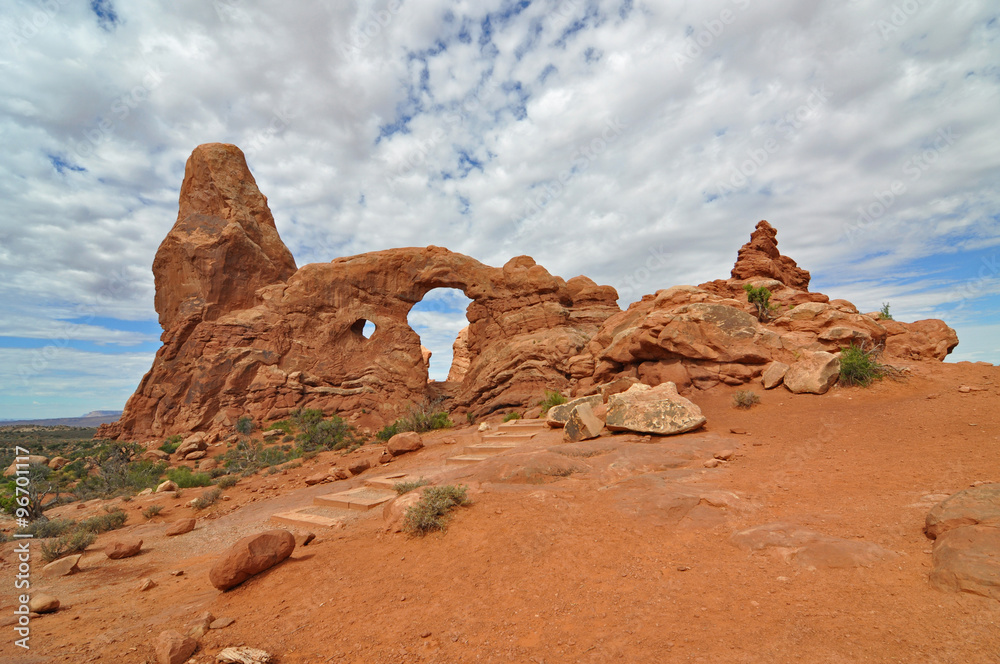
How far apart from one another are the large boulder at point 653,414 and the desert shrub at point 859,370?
3989 millimetres

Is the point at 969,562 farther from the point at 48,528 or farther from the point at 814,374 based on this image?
the point at 48,528

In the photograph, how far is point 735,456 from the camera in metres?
7.55

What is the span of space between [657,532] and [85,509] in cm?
1578

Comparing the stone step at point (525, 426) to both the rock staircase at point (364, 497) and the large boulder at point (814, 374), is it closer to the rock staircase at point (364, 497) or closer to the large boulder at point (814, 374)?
the rock staircase at point (364, 497)

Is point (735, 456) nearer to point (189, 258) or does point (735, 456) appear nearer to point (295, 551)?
point (295, 551)

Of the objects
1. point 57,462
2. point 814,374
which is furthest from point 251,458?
point 814,374

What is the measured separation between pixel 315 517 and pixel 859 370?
12256 mm

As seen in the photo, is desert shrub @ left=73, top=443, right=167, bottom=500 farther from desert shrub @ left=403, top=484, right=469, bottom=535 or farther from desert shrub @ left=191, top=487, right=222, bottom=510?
desert shrub @ left=403, top=484, right=469, bottom=535

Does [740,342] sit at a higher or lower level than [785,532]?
higher

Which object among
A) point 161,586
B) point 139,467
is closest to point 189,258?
point 139,467

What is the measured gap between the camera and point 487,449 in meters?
11.5

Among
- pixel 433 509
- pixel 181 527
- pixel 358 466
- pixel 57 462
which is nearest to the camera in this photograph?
pixel 433 509

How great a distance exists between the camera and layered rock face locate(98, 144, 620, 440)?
2588cm

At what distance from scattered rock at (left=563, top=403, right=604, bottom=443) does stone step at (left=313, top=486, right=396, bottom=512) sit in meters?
4.12
